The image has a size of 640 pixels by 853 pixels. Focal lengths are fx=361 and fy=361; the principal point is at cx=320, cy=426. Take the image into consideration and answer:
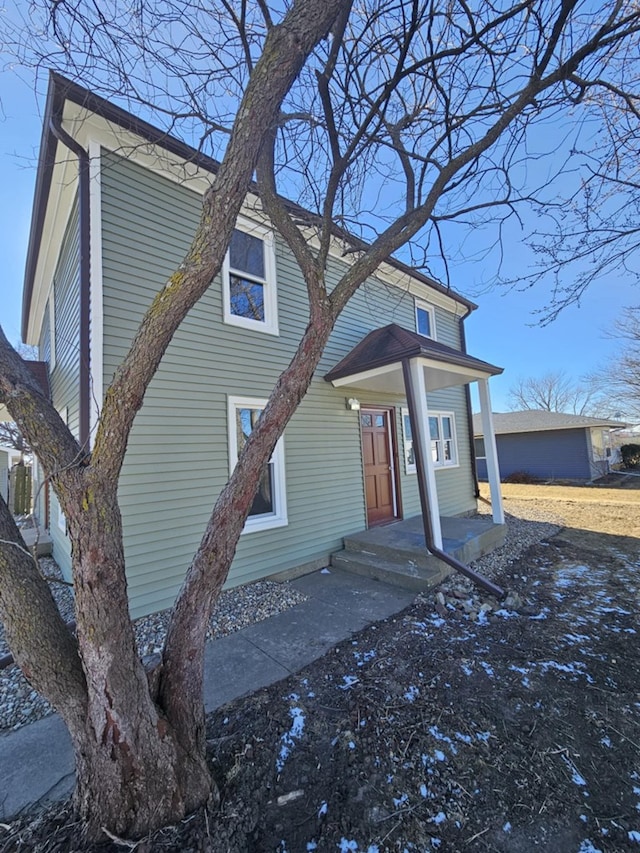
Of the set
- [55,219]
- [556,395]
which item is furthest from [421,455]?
[556,395]

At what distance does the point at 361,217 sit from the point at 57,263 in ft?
17.8

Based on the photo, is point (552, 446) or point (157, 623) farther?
point (552, 446)

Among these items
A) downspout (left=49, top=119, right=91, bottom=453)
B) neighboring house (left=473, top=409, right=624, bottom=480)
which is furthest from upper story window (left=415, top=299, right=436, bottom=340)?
neighboring house (left=473, top=409, right=624, bottom=480)

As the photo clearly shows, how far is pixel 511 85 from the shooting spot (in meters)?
3.54

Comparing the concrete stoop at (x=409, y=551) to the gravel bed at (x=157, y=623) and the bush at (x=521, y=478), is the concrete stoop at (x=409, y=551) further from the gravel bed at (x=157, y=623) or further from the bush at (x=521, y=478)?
the bush at (x=521, y=478)

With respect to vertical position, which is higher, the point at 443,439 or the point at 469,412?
the point at 469,412

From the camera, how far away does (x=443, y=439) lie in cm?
915

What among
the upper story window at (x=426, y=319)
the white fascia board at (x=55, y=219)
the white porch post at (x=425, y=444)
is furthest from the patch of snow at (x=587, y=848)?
the upper story window at (x=426, y=319)

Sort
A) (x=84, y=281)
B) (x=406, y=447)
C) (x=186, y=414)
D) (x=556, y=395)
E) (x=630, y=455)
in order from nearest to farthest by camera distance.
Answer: (x=84, y=281) → (x=186, y=414) → (x=406, y=447) → (x=630, y=455) → (x=556, y=395)

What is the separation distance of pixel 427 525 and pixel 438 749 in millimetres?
2952

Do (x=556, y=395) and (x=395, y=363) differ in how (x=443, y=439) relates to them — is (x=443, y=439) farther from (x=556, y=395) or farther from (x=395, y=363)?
(x=556, y=395)

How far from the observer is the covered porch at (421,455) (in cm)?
495

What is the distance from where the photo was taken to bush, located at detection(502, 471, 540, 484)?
18.0 m

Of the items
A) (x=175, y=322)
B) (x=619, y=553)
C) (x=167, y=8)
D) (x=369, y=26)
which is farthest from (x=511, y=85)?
(x=619, y=553)
